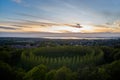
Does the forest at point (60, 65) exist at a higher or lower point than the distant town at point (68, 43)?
lower

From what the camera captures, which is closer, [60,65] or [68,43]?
[60,65]

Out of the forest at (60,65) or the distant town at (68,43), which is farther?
the distant town at (68,43)

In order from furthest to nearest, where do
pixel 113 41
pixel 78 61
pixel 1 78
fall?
pixel 113 41, pixel 78 61, pixel 1 78

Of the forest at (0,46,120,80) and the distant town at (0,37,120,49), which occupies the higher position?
the distant town at (0,37,120,49)

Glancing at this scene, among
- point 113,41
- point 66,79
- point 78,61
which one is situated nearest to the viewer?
point 66,79

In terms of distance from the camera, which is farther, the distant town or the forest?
the distant town

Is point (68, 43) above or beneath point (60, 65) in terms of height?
above

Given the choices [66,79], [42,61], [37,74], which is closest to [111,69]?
[66,79]

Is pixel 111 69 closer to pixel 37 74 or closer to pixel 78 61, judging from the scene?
pixel 37 74
